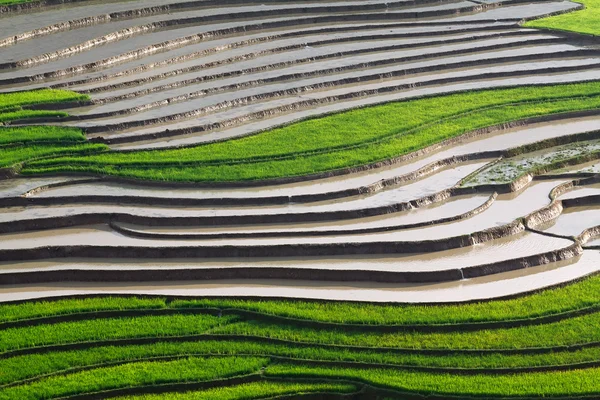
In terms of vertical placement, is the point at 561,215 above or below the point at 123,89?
below

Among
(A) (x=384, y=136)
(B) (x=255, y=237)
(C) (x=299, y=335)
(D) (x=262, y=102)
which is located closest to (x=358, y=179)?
(A) (x=384, y=136)

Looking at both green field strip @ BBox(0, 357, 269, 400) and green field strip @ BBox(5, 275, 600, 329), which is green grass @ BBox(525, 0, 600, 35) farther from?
green field strip @ BBox(0, 357, 269, 400)

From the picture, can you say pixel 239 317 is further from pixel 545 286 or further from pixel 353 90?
pixel 353 90

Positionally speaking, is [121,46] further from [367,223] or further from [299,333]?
[299,333]

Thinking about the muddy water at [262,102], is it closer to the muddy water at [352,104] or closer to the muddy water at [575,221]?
the muddy water at [352,104]

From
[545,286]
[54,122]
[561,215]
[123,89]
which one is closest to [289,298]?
[545,286]

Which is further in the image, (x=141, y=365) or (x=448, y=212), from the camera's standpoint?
(x=448, y=212)
